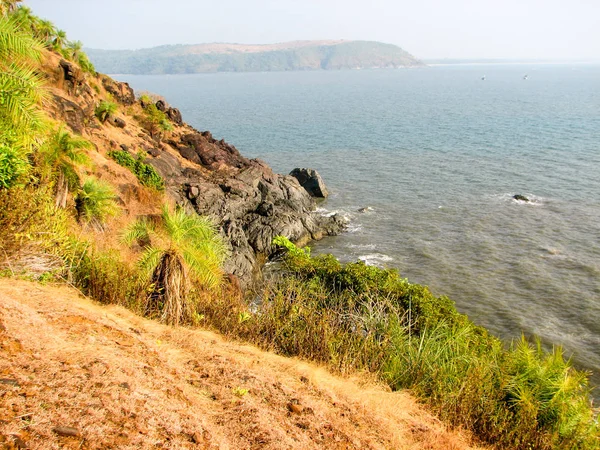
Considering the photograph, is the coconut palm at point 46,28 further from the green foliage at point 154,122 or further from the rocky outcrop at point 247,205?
the rocky outcrop at point 247,205

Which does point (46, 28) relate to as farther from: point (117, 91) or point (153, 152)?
point (153, 152)

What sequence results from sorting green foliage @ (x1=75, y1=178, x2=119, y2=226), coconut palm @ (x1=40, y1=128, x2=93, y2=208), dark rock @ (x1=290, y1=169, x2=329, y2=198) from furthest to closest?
dark rock @ (x1=290, y1=169, x2=329, y2=198) < green foliage @ (x1=75, y1=178, x2=119, y2=226) < coconut palm @ (x1=40, y1=128, x2=93, y2=208)

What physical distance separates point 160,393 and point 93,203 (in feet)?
56.6

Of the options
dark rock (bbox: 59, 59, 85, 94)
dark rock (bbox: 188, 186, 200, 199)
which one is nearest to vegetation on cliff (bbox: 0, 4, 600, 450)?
dark rock (bbox: 188, 186, 200, 199)

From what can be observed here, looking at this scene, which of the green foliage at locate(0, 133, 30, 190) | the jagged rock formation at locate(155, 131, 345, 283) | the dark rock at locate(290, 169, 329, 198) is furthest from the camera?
the dark rock at locate(290, 169, 329, 198)

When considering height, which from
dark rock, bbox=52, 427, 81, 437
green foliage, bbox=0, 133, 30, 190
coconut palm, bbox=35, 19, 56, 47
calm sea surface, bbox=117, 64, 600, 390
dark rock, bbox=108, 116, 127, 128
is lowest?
calm sea surface, bbox=117, 64, 600, 390

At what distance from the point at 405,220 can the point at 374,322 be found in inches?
1184

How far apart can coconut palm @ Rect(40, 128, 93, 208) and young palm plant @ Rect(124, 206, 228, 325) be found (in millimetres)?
7250

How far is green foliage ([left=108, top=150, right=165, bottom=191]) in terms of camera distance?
3592 centimetres

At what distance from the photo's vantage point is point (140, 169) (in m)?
36.3

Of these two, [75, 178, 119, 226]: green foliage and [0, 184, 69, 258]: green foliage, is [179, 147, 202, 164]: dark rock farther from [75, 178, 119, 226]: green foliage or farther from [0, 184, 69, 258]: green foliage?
[0, 184, 69, 258]: green foliage

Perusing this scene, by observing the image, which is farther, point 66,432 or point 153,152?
point 153,152

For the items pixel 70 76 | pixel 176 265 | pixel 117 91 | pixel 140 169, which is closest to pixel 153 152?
pixel 140 169

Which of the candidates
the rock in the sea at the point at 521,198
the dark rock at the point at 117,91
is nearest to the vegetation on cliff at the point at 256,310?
the rock in the sea at the point at 521,198
